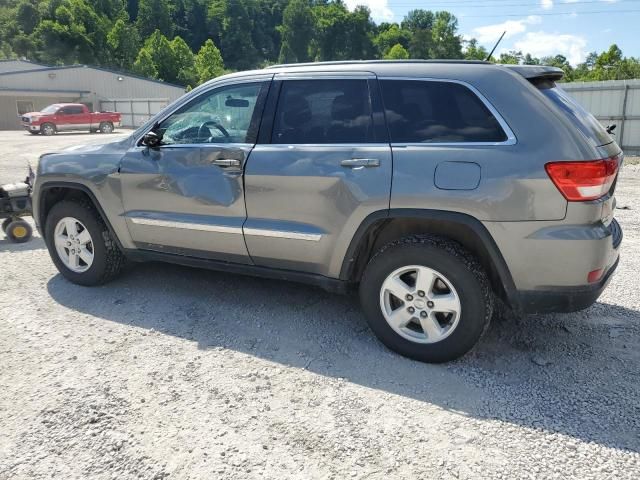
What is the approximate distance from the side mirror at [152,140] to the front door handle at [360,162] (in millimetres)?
1606

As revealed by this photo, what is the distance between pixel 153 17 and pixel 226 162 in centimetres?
11164

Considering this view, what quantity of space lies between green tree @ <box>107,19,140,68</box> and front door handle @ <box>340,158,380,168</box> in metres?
85.8

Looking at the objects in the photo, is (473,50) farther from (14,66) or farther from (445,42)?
(14,66)

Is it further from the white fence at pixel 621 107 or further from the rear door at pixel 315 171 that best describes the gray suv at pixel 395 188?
the white fence at pixel 621 107

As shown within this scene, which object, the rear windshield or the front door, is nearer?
the rear windshield

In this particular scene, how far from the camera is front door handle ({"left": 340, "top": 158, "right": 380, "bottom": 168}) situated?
328 cm

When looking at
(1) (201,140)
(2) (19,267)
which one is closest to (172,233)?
(1) (201,140)

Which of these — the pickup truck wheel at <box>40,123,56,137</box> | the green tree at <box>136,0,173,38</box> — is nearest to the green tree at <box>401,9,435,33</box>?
the green tree at <box>136,0,173,38</box>

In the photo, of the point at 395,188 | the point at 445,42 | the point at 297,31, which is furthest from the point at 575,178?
the point at 297,31

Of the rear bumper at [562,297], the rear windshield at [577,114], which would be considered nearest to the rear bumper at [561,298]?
the rear bumper at [562,297]

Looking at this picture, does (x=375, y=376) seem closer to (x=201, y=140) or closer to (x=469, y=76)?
(x=469, y=76)

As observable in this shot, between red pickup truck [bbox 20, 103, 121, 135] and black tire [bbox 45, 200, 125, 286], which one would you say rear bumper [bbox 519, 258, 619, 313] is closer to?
black tire [bbox 45, 200, 125, 286]

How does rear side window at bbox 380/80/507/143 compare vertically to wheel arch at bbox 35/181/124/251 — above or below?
above

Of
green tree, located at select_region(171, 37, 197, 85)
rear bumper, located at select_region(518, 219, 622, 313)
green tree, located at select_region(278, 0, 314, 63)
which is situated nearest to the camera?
rear bumper, located at select_region(518, 219, 622, 313)
